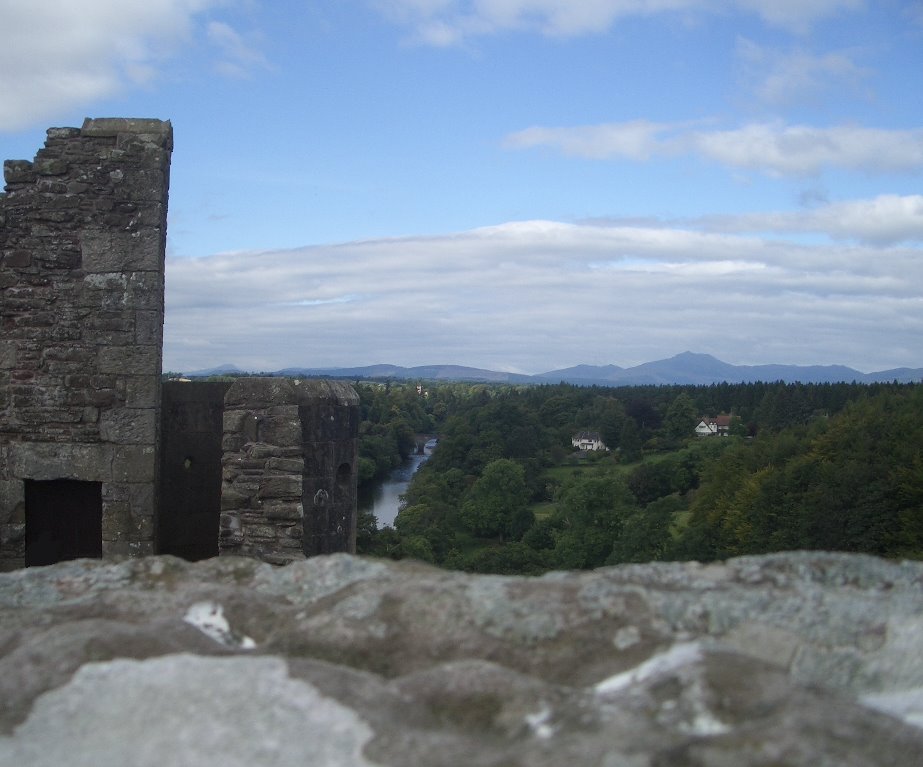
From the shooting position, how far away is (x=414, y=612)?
7.53 ft

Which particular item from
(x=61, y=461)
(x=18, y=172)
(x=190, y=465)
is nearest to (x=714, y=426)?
(x=190, y=465)

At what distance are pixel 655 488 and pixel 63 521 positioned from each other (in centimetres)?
5328

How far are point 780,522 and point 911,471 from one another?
5.58 m

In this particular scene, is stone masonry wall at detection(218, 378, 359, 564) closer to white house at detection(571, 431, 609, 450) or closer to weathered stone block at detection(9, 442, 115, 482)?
weathered stone block at detection(9, 442, 115, 482)

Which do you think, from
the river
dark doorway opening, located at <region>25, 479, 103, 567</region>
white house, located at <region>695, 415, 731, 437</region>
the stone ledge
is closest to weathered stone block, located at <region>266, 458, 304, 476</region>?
dark doorway opening, located at <region>25, 479, 103, 567</region>

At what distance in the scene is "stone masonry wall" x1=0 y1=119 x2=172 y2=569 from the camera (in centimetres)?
694

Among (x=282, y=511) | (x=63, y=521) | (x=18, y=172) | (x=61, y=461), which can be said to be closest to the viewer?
(x=282, y=511)

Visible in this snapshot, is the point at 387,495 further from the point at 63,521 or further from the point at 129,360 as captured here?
the point at 129,360

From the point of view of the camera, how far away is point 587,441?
78562 millimetres

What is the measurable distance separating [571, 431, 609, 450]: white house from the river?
1388 cm

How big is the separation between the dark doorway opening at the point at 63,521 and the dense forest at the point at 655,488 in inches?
140

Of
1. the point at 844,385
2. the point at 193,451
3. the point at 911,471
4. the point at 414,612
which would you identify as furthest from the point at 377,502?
the point at 414,612

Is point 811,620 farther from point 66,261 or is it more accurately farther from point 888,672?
point 66,261

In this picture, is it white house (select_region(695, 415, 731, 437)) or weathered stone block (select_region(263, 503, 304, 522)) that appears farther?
white house (select_region(695, 415, 731, 437))
